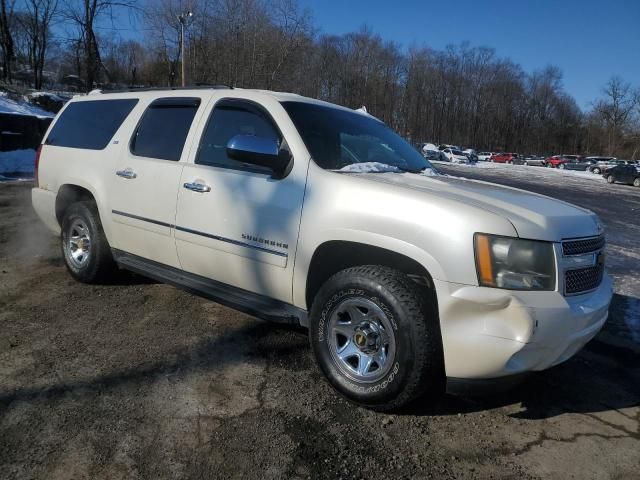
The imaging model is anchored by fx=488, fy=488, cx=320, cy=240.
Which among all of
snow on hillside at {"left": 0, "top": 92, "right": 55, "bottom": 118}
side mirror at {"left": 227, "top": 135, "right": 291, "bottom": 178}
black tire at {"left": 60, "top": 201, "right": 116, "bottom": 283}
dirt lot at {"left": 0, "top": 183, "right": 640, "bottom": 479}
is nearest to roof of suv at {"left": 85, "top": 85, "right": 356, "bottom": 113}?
side mirror at {"left": 227, "top": 135, "right": 291, "bottom": 178}

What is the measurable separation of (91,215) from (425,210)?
321 centimetres

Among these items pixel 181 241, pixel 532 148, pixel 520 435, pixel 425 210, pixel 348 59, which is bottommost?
pixel 520 435

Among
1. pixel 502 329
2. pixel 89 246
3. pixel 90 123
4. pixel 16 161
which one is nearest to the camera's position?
pixel 502 329

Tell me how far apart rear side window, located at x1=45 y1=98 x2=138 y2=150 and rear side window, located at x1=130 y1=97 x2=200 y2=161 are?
0.35 metres

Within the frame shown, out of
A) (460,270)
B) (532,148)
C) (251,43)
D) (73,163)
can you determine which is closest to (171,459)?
(460,270)

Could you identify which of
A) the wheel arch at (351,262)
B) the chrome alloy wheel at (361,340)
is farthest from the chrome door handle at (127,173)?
the chrome alloy wheel at (361,340)

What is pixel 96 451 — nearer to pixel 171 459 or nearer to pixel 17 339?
pixel 171 459

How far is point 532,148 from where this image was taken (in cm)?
10375

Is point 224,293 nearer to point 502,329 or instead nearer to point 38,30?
point 502,329

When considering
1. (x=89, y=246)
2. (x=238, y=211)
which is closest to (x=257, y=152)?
(x=238, y=211)

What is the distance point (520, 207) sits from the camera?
276 cm

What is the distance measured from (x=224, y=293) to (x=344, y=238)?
1131 mm

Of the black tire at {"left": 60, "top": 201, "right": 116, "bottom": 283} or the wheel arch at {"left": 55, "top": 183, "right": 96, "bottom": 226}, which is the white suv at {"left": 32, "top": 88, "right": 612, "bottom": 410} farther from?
the wheel arch at {"left": 55, "top": 183, "right": 96, "bottom": 226}

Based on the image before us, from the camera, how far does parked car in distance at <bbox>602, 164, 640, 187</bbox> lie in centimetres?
3459
